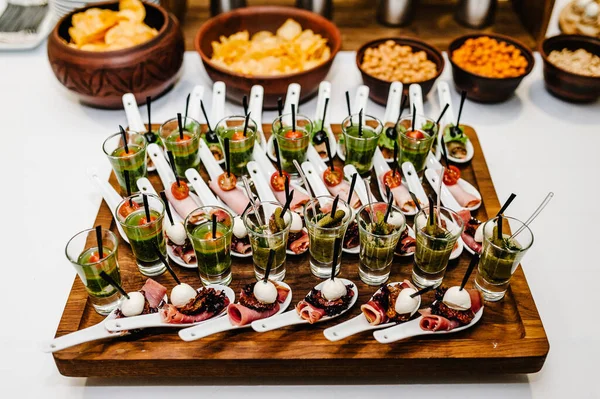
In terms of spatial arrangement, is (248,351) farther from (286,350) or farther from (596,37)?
Result: (596,37)

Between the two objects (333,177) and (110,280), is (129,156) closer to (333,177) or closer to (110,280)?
(110,280)

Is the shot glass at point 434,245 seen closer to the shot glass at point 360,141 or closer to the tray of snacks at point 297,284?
the tray of snacks at point 297,284

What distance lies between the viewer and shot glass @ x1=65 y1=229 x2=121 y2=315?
1.47 metres

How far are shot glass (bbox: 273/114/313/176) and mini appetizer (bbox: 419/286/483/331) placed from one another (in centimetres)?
72

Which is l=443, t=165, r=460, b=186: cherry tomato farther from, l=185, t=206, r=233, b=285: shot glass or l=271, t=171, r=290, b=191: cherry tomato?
l=185, t=206, r=233, b=285: shot glass

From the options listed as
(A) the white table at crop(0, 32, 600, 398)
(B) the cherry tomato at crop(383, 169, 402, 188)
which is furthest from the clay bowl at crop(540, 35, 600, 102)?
(B) the cherry tomato at crop(383, 169, 402, 188)

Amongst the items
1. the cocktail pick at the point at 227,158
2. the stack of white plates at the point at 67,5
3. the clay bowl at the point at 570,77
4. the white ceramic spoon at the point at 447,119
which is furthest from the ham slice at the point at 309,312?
the stack of white plates at the point at 67,5

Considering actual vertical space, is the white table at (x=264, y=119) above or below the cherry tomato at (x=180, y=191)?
below

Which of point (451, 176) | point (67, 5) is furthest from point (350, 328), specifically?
point (67, 5)

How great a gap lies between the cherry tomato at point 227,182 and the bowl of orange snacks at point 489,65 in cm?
111

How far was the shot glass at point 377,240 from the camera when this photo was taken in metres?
1.54

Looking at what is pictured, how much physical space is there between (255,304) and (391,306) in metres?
0.35

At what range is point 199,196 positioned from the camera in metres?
1.90

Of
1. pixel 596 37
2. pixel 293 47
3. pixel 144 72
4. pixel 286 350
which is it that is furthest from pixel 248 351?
pixel 596 37
